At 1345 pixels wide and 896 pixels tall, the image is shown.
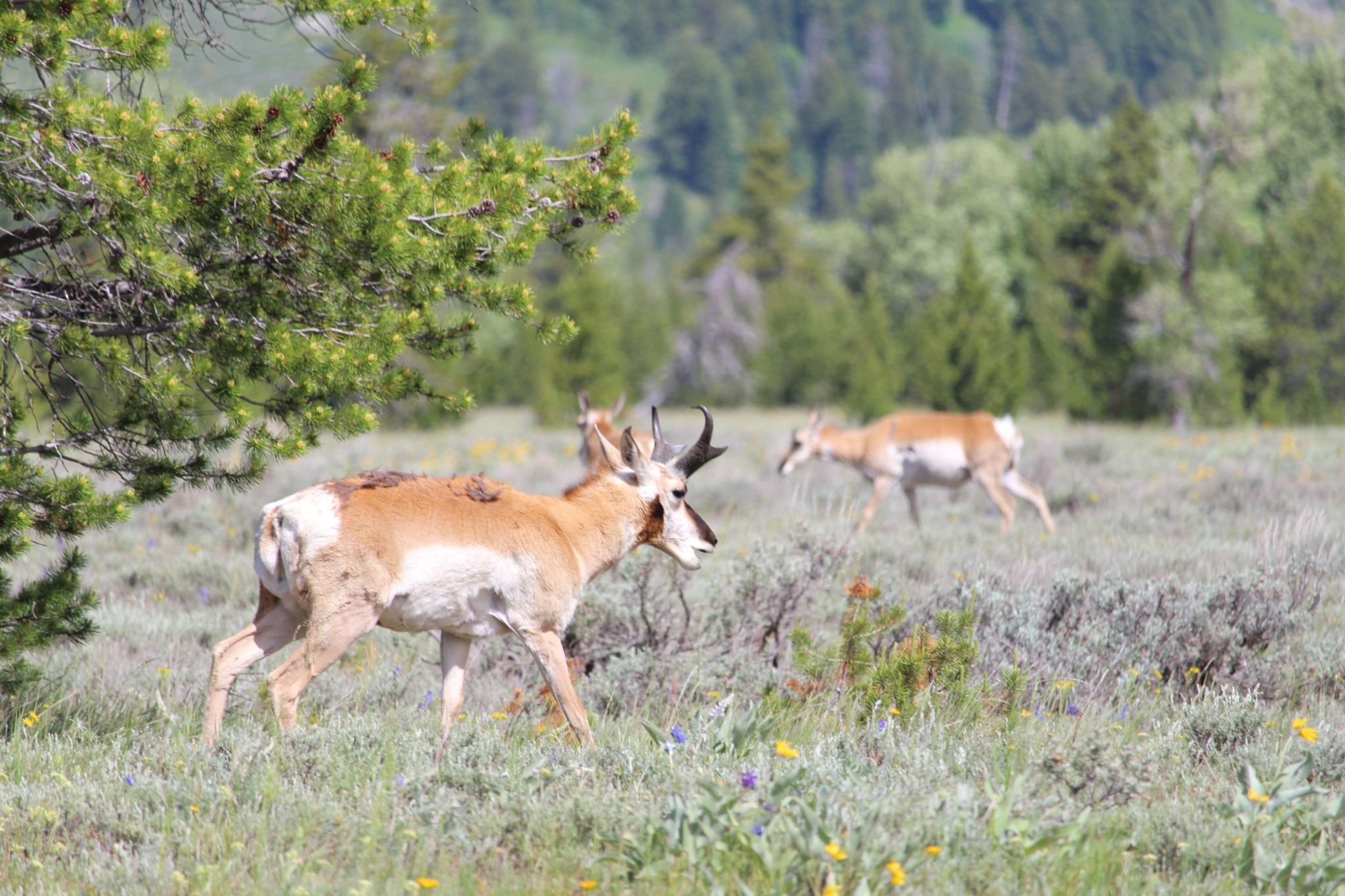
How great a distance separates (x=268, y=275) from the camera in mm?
4840

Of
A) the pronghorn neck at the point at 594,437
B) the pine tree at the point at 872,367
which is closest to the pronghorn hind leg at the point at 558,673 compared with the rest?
the pronghorn neck at the point at 594,437

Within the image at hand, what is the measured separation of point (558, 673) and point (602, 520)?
2.99ft

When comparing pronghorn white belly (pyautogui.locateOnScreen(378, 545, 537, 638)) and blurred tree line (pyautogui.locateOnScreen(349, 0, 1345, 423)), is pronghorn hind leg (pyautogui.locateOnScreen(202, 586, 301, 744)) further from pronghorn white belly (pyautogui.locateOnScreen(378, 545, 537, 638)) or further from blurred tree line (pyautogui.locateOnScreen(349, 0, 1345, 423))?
blurred tree line (pyautogui.locateOnScreen(349, 0, 1345, 423))

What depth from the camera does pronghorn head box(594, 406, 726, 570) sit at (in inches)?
232

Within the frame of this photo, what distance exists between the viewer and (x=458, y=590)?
5.07 m

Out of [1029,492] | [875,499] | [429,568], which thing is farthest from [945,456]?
[429,568]

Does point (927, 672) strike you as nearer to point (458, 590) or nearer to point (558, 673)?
point (558, 673)

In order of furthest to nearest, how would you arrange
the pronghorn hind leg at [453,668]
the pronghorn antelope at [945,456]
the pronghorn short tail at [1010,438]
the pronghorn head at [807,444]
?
1. the pronghorn head at [807,444]
2. the pronghorn short tail at [1010,438]
3. the pronghorn antelope at [945,456]
4. the pronghorn hind leg at [453,668]

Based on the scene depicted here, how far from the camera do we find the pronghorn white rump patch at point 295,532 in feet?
15.8

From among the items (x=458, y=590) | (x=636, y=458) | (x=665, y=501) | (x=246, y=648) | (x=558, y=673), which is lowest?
(x=558, y=673)

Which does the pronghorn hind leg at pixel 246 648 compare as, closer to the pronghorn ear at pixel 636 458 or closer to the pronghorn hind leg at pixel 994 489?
the pronghorn ear at pixel 636 458

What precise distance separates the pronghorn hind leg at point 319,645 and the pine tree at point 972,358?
31107mm

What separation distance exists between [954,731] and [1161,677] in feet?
7.08

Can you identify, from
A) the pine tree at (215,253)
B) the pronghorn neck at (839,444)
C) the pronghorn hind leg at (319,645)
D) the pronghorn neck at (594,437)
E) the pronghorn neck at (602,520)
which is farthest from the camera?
the pronghorn neck at (839,444)
